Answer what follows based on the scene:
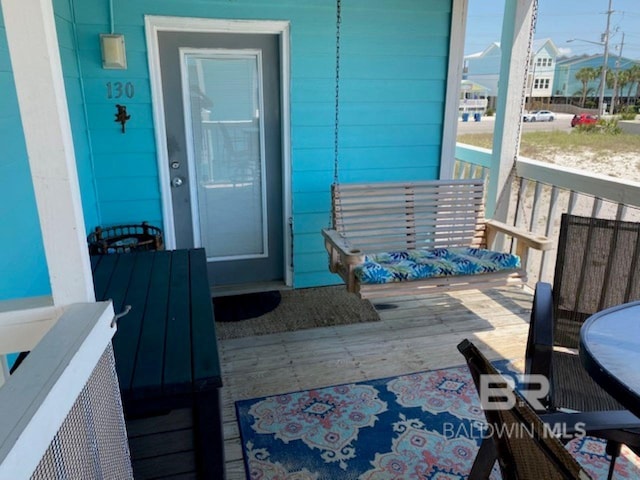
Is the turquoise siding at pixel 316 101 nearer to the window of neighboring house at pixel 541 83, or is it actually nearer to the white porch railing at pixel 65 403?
the window of neighboring house at pixel 541 83

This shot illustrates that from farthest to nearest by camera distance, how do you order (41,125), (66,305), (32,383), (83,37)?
(83,37)
(66,305)
(41,125)
(32,383)

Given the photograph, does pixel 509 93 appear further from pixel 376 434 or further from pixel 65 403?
pixel 65 403

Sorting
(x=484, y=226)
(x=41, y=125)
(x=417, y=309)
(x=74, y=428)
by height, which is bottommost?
(x=417, y=309)

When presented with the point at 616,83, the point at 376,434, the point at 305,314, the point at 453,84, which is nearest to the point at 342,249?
the point at 305,314

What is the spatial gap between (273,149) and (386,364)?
1.77 meters

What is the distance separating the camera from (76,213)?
102 cm

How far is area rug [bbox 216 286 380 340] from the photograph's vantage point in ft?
10.2

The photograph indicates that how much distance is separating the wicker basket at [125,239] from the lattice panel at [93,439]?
6.31ft

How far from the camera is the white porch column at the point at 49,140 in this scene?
35.4 inches

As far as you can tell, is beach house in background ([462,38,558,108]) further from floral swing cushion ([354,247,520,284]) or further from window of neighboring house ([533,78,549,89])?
floral swing cushion ([354,247,520,284])

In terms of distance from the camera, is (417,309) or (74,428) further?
(417,309)

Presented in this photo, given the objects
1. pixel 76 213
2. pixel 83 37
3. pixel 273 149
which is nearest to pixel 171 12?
pixel 83 37

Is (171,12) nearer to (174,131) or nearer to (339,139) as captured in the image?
(174,131)

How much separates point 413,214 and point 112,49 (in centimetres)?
223
